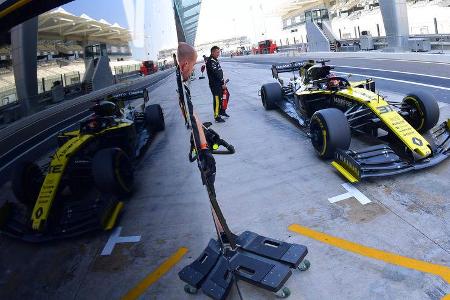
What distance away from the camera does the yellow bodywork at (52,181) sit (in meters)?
4.64

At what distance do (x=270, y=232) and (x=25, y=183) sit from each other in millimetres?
3588

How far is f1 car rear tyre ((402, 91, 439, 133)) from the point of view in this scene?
568 cm

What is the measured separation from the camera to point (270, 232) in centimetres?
403

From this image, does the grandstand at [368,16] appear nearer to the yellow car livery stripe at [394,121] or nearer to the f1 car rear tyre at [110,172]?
the yellow car livery stripe at [394,121]

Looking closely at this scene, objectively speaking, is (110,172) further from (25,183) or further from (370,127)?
(370,127)

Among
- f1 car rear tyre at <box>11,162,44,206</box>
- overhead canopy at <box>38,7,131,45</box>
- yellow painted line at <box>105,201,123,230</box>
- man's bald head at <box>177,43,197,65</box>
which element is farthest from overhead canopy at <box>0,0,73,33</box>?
overhead canopy at <box>38,7,131,45</box>

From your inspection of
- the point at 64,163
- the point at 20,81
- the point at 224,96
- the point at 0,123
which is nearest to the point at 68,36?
the point at 20,81

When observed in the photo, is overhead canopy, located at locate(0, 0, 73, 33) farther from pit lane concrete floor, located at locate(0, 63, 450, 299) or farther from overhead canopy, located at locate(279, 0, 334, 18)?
overhead canopy, located at locate(279, 0, 334, 18)

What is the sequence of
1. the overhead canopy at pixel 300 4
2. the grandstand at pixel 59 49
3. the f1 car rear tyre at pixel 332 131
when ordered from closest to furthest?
1. the f1 car rear tyre at pixel 332 131
2. the grandstand at pixel 59 49
3. the overhead canopy at pixel 300 4

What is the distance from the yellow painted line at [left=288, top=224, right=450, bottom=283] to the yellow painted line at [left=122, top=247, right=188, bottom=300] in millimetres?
1146

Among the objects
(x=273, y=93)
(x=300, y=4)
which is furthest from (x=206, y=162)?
(x=300, y=4)

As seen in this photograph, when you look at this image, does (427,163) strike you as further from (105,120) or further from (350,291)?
(105,120)

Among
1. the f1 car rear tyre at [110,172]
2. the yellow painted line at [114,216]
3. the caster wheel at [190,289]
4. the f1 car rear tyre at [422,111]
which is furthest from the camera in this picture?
the f1 car rear tyre at [422,111]

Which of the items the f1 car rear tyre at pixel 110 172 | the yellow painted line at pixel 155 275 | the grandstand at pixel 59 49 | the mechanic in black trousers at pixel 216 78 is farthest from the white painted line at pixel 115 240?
the grandstand at pixel 59 49
